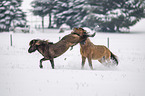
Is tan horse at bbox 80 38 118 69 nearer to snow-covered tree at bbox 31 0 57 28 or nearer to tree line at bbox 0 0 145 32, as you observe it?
tree line at bbox 0 0 145 32

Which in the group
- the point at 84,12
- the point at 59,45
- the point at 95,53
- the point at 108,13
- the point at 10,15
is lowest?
the point at 95,53

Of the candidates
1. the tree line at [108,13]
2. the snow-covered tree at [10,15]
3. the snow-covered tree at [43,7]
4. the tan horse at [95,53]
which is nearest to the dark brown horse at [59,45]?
the tan horse at [95,53]

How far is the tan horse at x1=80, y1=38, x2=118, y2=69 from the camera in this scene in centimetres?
778

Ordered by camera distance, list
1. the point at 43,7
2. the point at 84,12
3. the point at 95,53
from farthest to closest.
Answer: the point at 43,7 → the point at 84,12 → the point at 95,53

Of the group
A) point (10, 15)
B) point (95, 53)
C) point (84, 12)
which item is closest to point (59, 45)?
point (95, 53)

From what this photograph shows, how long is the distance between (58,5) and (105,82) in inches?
1813

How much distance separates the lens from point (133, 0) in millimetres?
37125

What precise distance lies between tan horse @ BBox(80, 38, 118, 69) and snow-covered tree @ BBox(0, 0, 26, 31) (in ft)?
126

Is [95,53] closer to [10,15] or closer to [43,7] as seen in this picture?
[10,15]

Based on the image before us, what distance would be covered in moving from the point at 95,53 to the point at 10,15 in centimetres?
4015

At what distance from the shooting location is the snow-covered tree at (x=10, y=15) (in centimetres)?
4388

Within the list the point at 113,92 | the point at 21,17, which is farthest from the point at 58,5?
the point at 113,92

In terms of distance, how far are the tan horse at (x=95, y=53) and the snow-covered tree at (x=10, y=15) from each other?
38491 mm

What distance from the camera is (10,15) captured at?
4428 centimetres
